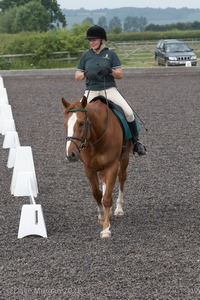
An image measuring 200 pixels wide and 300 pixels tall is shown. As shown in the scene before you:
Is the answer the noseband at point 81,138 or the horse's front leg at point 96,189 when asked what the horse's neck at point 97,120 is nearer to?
the noseband at point 81,138

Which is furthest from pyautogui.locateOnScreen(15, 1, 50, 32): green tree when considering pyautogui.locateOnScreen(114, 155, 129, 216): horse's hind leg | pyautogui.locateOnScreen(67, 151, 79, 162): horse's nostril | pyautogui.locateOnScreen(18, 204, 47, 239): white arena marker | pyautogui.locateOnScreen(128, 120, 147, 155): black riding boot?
pyautogui.locateOnScreen(67, 151, 79, 162): horse's nostril

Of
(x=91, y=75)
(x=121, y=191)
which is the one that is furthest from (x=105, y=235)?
(x=91, y=75)

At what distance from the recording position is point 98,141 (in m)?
7.32

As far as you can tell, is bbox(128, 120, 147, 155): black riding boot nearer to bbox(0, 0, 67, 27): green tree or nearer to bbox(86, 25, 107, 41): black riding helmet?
bbox(86, 25, 107, 41): black riding helmet

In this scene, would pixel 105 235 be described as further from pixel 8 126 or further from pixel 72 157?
pixel 8 126

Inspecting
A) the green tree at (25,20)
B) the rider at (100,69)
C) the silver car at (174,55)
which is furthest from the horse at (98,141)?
the green tree at (25,20)

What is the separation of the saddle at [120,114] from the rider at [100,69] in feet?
0.22

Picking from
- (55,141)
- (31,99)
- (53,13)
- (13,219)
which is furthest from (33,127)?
(53,13)

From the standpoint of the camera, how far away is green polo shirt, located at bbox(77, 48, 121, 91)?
769cm

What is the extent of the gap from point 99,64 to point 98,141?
36.3 inches

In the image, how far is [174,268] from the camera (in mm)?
6035

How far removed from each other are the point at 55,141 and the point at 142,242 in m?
7.26

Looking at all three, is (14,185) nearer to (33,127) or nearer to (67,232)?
(67,232)

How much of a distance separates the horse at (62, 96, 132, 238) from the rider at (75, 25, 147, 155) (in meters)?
0.24
